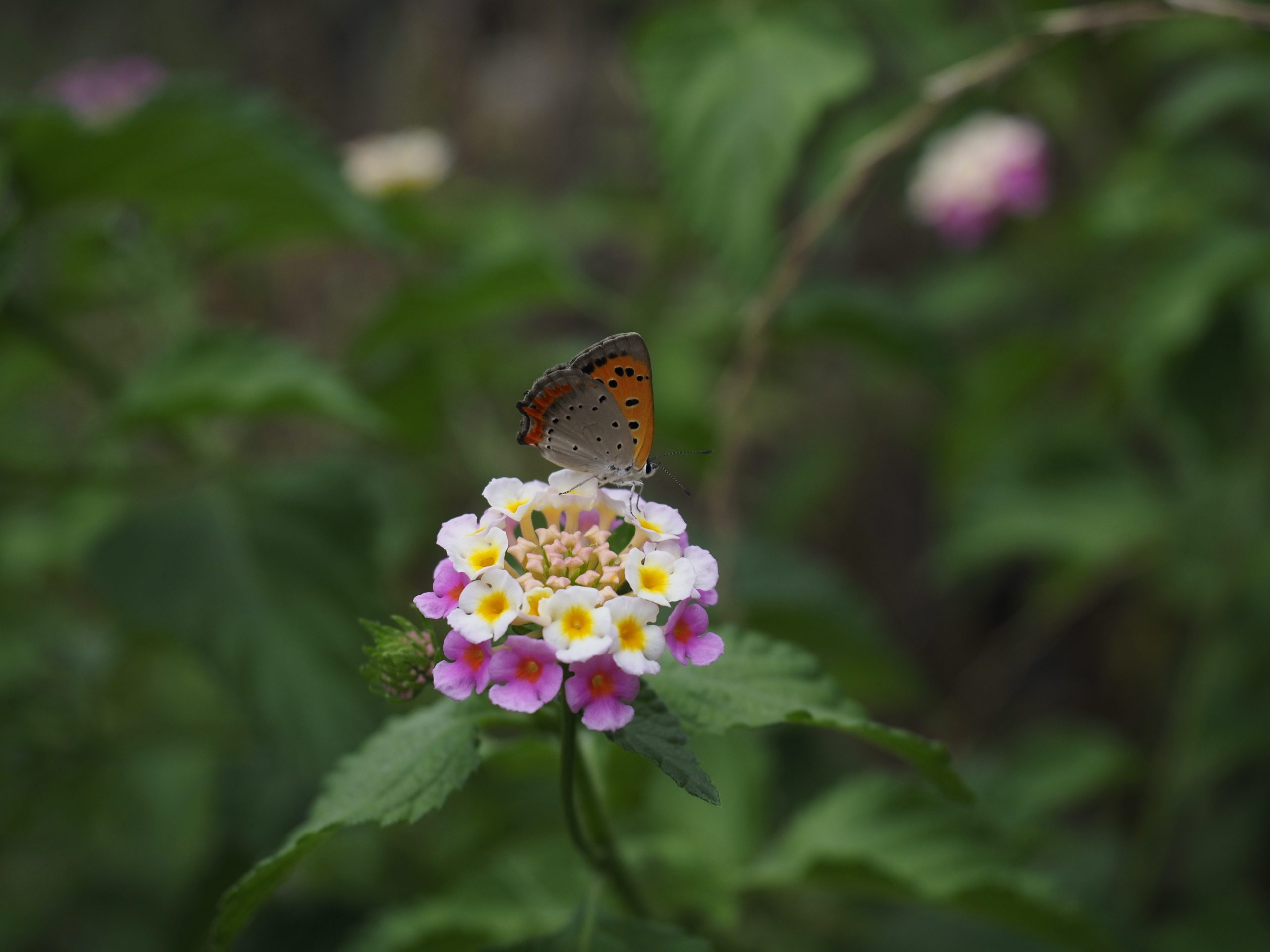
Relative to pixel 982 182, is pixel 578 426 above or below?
below

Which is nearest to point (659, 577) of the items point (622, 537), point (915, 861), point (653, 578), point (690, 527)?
point (653, 578)

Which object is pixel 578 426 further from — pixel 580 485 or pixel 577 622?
pixel 577 622

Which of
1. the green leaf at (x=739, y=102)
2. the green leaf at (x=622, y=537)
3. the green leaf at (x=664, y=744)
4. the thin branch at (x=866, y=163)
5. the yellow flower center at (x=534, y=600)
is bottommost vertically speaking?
the green leaf at (x=664, y=744)

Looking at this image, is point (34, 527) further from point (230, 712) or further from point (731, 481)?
point (731, 481)

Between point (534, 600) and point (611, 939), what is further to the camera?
point (611, 939)

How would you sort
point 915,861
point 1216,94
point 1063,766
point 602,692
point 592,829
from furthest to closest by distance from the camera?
point 1063,766
point 1216,94
point 915,861
point 592,829
point 602,692

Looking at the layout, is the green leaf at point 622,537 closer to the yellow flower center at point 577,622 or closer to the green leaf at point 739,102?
the yellow flower center at point 577,622

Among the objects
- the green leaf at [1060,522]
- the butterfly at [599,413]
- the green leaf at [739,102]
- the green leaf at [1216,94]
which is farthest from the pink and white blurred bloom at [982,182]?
the butterfly at [599,413]
